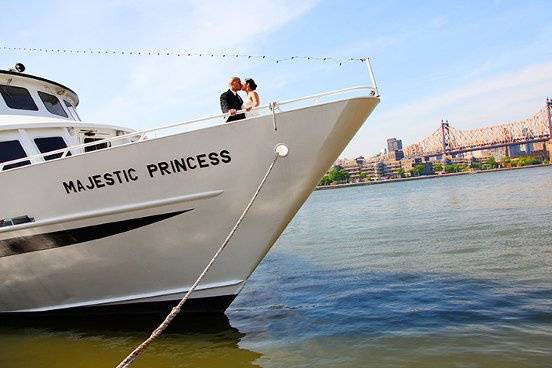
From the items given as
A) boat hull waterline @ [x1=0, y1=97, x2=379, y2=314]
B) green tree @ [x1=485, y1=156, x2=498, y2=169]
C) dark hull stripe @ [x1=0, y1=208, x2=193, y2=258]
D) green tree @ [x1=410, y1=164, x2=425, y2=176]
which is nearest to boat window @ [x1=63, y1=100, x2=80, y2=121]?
boat hull waterline @ [x1=0, y1=97, x2=379, y2=314]

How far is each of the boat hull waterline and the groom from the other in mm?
325

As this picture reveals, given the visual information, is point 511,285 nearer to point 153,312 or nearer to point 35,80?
point 153,312

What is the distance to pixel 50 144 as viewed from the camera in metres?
7.55

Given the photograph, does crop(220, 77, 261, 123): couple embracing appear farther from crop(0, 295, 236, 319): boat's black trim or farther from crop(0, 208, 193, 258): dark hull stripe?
crop(0, 295, 236, 319): boat's black trim

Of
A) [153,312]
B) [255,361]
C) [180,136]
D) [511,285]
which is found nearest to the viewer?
[255,361]

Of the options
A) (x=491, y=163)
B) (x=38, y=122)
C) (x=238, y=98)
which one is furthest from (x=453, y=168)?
(x=38, y=122)

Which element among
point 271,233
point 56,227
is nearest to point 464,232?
point 271,233

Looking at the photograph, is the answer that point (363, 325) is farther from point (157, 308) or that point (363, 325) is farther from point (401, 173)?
point (401, 173)

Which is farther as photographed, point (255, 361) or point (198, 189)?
point (198, 189)

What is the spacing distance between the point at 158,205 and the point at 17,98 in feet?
15.7

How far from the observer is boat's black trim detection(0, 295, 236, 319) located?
6.86m

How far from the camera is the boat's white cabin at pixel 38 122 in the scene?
7238mm

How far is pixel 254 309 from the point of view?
7941mm

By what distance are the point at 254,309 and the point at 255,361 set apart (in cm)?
235
